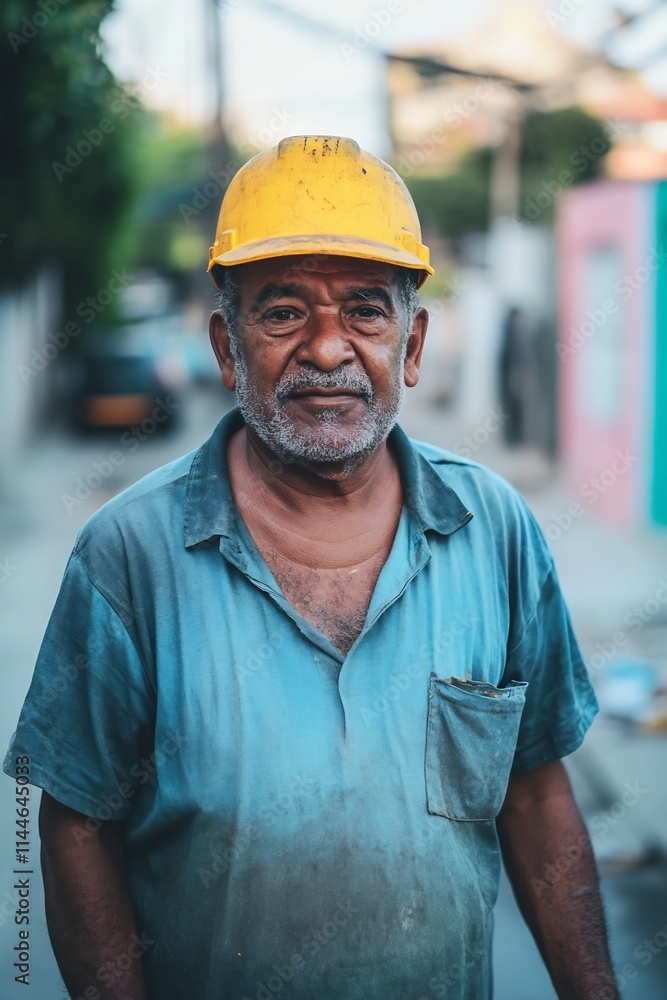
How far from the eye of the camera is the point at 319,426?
190 centimetres

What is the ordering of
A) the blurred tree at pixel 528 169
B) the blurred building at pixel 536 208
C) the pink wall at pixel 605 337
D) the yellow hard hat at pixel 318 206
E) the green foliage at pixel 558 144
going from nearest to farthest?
the yellow hard hat at pixel 318 206, the pink wall at pixel 605 337, the blurred building at pixel 536 208, the blurred tree at pixel 528 169, the green foliage at pixel 558 144

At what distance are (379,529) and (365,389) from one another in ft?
0.95

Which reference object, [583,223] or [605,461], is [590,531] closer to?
[605,461]

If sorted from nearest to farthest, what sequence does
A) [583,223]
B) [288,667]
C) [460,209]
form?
[288,667], [583,223], [460,209]

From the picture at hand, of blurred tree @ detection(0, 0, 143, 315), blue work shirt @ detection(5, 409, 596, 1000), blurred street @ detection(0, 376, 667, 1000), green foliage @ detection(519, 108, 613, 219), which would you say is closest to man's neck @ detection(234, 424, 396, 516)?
blue work shirt @ detection(5, 409, 596, 1000)

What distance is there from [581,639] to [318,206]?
574cm

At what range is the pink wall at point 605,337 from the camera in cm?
1020

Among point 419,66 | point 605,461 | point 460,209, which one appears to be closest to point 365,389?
point 419,66

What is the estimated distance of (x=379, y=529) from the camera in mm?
2016

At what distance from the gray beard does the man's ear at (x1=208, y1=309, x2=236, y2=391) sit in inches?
4.5

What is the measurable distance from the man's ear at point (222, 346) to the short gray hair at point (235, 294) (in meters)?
0.03

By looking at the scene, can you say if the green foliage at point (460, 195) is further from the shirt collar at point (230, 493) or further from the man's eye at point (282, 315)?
the man's eye at point (282, 315)

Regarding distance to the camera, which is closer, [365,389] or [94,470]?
[365,389]

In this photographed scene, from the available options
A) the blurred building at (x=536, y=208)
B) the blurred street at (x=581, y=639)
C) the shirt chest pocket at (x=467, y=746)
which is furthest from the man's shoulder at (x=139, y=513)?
the blurred building at (x=536, y=208)
